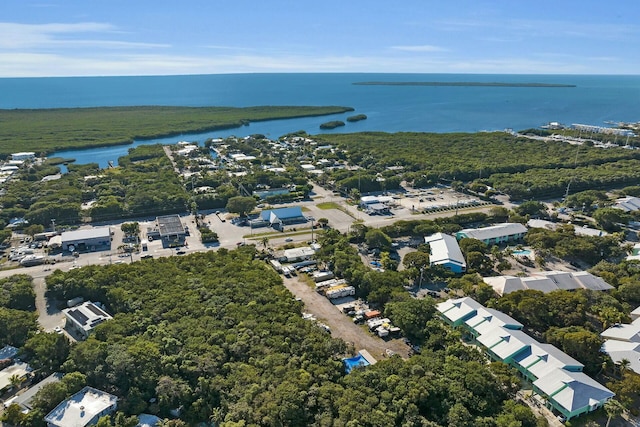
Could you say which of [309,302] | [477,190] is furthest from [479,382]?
[477,190]

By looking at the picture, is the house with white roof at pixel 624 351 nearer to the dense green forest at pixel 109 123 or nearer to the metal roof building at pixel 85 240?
the metal roof building at pixel 85 240

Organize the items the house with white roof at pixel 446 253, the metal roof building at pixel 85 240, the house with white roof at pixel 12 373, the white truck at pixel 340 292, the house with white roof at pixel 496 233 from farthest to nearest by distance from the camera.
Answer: the house with white roof at pixel 496 233 < the metal roof building at pixel 85 240 < the house with white roof at pixel 446 253 < the white truck at pixel 340 292 < the house with white roof at pixel 12 373

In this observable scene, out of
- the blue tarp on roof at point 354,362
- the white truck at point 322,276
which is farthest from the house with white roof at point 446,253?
the blue tarp on roof at point 354,362

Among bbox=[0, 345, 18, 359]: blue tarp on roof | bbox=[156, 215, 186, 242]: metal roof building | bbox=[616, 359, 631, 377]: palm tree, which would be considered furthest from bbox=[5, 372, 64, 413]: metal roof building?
bbox=[616, 359, 631, 377]: palm tree

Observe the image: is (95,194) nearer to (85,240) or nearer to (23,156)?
(85,240)

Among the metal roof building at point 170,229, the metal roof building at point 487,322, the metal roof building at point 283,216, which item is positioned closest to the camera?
the metal roof building at point 487,322

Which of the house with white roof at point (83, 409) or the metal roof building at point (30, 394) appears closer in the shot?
the house with white roof at point (83, 409)

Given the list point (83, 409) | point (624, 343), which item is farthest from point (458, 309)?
point (83, 409)
